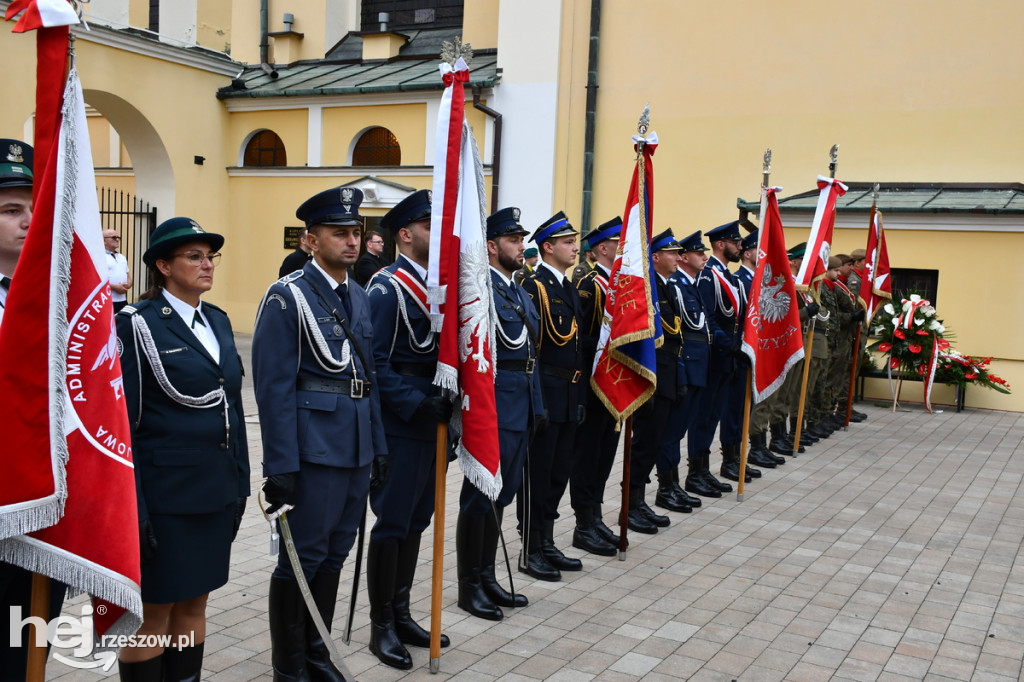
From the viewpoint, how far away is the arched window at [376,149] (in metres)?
17.8

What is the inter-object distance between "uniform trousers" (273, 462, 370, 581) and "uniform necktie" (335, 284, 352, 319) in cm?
65

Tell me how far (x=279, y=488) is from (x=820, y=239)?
283 inches

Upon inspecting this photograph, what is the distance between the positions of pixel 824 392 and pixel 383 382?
7.92 m

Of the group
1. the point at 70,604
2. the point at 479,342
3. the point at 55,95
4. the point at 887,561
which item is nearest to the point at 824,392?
the point at 887,561

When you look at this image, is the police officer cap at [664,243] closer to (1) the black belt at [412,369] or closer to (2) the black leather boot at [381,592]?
(1) the black belt at [412,369]

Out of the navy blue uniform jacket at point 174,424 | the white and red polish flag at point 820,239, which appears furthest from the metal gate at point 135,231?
the navy blue uniform jacket at point 174,424

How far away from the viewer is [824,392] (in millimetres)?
11000

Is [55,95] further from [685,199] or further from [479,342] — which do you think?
[685,199]

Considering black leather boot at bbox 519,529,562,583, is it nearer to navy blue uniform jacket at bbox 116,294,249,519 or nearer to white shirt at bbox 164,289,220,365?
navy blue uniform jacket at bbox 116,294,249,519

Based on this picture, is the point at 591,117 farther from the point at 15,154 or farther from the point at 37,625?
the point at 37,625

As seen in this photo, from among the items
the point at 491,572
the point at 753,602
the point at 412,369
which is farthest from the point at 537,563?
the point at 412,369

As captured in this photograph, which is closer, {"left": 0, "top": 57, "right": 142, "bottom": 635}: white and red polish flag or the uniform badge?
{"left": 0, "top": 57, "right": 142, "bottom": 635}: white and red polish flag

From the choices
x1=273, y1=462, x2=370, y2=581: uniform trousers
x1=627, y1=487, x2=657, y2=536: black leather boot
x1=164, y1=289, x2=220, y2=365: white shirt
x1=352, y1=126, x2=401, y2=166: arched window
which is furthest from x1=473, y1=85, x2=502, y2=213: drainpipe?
x1=164, y1=289, x2=220, y2=365: white shirt

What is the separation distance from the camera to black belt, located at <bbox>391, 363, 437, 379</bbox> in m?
4.46
